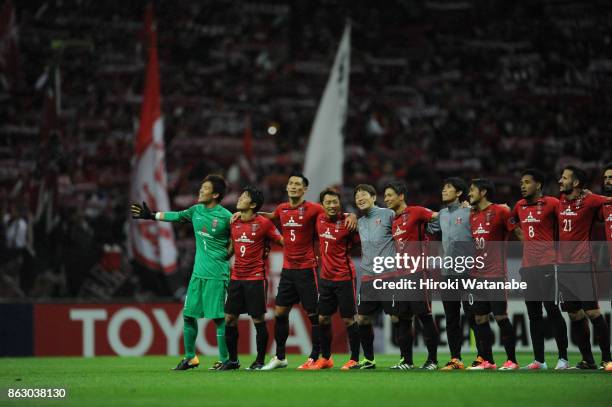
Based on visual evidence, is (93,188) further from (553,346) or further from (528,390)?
(528,390)

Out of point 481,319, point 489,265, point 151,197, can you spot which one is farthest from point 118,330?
point 489,265

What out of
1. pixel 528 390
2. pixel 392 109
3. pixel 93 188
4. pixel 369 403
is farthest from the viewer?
pixel 392 109

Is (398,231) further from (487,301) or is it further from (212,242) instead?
(212,242)

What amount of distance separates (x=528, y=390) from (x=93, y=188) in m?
15.6

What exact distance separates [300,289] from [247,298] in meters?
0.57

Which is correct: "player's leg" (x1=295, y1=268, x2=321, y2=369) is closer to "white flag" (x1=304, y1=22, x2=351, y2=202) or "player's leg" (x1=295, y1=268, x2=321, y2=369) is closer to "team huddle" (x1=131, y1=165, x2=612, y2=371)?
"team huddle" (x1=131, y1=165, x2=612, y2=371)

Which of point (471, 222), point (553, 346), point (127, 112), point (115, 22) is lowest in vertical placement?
point (553, 346)

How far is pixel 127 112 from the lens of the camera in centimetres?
2453

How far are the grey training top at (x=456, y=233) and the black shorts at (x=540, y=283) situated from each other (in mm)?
643

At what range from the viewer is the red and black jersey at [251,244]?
1102cm

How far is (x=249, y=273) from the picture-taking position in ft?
36.1

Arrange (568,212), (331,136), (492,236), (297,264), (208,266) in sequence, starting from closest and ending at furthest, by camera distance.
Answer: (568,212)
(492,236)
(297,264)
(208,266)
(331,136)

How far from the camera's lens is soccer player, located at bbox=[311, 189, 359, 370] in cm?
1105

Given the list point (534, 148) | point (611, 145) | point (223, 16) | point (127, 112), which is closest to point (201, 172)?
point (127, 112)
